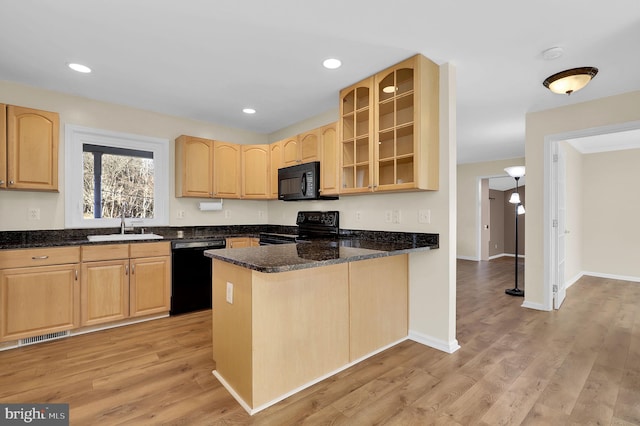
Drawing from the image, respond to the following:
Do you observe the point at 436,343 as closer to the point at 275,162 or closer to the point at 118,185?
the point at 275,162

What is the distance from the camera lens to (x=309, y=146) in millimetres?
3600

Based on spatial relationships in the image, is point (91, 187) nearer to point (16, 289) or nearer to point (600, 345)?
point (16, 289)

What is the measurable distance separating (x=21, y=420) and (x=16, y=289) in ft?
4.33

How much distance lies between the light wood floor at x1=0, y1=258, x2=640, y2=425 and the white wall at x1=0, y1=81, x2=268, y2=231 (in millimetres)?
1294

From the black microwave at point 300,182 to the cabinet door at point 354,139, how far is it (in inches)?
19.1

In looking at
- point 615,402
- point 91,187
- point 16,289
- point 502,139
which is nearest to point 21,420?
point 16,289

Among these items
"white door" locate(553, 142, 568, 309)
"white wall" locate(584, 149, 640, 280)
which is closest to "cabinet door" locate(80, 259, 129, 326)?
"white door" locate(553, 142, 568, 309)

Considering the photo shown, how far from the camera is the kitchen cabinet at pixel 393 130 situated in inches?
96.6

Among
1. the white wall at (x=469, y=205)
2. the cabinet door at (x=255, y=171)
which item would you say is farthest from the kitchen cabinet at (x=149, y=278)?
the white wall at (x=469, y=205)

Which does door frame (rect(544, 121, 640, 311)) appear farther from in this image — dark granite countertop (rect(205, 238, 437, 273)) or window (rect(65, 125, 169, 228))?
window (rect(65, 125, 169, 228))

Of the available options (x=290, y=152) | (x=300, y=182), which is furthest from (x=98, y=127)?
(x=300, y=182)

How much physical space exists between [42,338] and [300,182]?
283 cm

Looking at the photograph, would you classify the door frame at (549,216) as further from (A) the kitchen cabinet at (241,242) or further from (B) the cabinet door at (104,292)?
(B) the cabinet door at (104,292)

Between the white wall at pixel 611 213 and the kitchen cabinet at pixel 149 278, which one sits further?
the white wall at pixel 611 213
